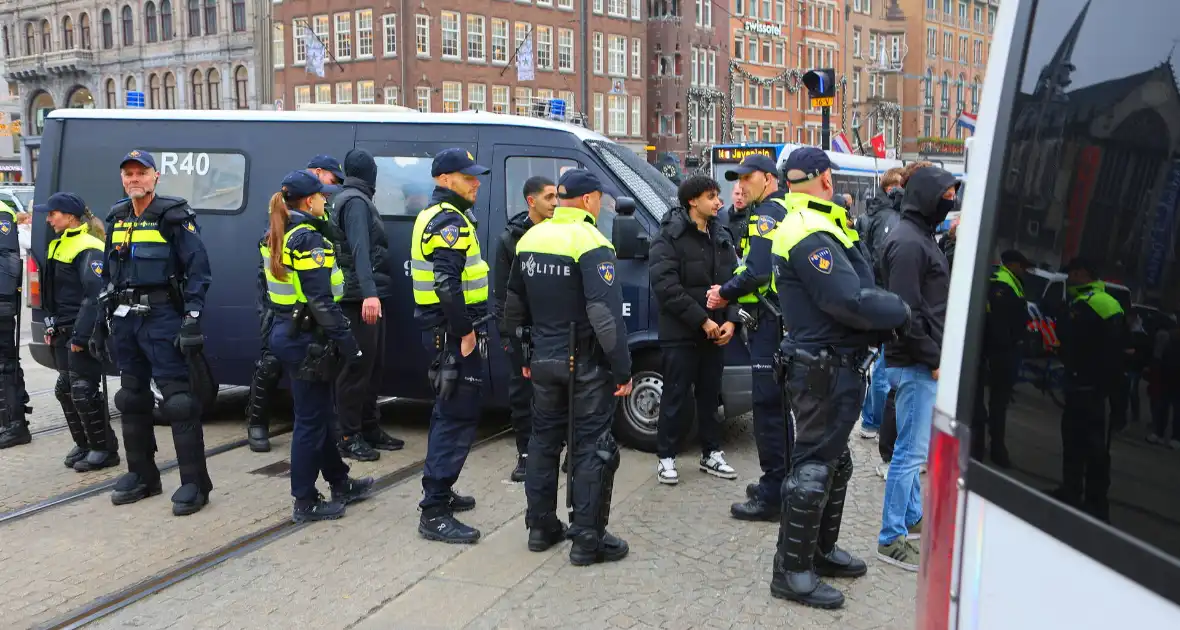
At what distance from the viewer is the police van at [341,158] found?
288 inches

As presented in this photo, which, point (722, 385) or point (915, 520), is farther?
point (722, 385)

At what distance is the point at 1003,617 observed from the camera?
181 cm

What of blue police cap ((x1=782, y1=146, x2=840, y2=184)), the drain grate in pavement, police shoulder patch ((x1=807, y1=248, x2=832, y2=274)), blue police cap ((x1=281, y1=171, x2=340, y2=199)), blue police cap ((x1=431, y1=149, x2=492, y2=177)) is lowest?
the drain grate in pavement

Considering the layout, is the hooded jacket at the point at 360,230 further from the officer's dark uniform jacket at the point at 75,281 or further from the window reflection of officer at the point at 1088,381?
the window reflection of officer at the point at 1088,381

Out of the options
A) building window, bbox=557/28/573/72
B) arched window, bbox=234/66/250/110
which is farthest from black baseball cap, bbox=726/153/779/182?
arched window, bbox=234/66/250/110

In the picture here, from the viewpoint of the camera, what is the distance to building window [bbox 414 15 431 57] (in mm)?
51031

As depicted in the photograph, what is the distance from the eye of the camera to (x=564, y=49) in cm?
5675

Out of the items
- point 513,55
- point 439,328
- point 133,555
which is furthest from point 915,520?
point 513,55

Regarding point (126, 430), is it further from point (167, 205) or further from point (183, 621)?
point (183, 621)

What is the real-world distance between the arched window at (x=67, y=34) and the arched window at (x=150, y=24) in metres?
7.43

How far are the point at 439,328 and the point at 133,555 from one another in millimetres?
1953

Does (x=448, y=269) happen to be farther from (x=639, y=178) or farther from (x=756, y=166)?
(x=639, y=178)

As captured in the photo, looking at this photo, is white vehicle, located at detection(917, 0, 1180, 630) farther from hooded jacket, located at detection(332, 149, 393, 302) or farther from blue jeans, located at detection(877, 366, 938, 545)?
hooded jacket, located at detection(332, 149, 393, 302)

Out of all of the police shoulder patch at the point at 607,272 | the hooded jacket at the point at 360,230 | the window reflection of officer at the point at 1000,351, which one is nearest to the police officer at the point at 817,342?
the police shoulder patch at the point at 607,272
